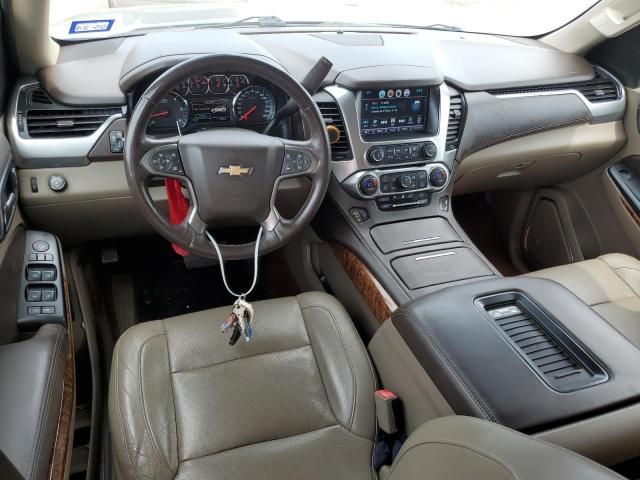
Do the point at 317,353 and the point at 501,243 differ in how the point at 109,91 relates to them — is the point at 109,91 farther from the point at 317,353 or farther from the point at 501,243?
the point at 501,243

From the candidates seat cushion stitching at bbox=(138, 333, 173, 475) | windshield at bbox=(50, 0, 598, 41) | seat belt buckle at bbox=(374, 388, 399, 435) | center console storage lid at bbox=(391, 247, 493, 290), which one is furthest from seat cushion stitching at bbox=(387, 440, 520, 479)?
windshield at bbox=(50, 0, 598, 41)

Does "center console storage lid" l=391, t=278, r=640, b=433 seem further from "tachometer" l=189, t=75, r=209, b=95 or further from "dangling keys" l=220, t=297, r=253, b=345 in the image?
"tachometer" l=189, t=75, r=209, b=95

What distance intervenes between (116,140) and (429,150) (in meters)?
0.96

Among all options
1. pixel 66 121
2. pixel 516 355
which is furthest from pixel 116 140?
pixel 516 355

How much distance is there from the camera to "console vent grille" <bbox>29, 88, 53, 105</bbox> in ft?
5.24

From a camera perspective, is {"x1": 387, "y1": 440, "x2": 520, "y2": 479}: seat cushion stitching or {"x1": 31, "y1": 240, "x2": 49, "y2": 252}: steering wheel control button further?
{"x1": 31, "y1": 240, "x2": 49, "y2": 252}: steering wheel control button

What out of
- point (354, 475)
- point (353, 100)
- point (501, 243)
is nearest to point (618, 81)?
point (501, 243)

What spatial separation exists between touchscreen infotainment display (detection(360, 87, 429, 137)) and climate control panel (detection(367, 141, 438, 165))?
0.20 feet

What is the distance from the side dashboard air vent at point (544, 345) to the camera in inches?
45.0

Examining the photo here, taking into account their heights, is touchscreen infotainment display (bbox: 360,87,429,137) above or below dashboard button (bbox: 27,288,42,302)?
above

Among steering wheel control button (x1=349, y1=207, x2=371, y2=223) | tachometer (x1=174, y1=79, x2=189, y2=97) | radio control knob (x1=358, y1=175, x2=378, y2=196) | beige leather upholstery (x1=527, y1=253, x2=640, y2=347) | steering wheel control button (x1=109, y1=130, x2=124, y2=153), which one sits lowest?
beige leather upholstery (x1=527, y1=253, x2=640, y2=347)

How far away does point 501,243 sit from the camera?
2730 mm

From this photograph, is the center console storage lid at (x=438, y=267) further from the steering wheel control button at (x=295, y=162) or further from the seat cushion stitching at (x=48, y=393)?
the seat cushion stitching at (x=48, y=393)

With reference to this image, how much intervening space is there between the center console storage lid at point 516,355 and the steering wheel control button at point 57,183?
3.42 feet
